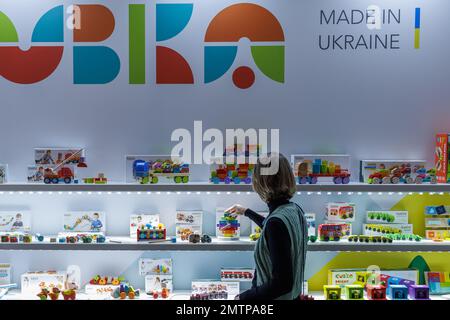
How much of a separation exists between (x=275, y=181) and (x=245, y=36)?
5.41ft

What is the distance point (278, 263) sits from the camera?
196cm

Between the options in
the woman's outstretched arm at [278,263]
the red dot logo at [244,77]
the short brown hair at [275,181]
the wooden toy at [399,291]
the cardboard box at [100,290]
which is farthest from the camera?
the red dot logo at [244,77]

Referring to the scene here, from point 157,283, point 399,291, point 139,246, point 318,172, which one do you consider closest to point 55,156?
point 139,246

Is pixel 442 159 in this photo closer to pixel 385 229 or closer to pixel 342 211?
pixel 385 229

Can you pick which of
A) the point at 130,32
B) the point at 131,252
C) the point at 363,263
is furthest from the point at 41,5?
the point at 363,263

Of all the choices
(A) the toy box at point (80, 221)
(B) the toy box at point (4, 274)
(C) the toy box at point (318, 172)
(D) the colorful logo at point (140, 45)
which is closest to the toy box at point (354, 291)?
(C) the toy box at point (318, 172)

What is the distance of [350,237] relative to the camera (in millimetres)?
3236

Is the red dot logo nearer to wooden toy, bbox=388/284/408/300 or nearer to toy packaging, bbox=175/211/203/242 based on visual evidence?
toy packaging, bbox=175/211/203/242

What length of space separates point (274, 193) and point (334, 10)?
188 cm

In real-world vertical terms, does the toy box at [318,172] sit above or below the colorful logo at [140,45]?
below

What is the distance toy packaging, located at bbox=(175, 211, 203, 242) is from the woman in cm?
125

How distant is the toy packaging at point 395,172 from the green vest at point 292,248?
1.29 metres

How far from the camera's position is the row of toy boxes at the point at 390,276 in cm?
341

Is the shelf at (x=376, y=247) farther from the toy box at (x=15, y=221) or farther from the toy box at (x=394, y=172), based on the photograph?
the toy box at (x=15, y=221)
